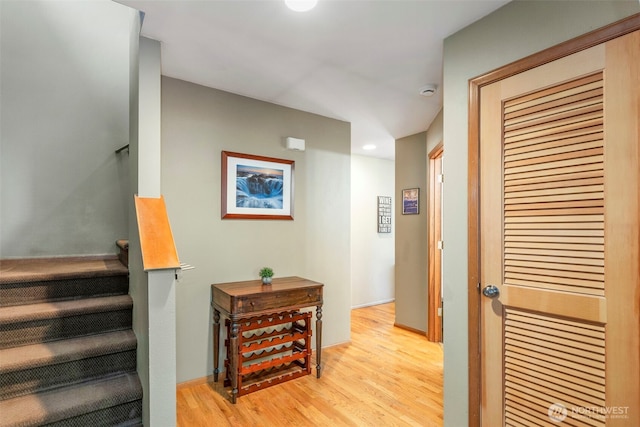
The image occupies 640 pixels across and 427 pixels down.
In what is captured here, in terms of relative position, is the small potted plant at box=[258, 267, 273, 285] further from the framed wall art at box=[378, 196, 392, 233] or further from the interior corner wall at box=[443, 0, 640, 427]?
the framed wall art at box=[378, 196, 392, 233]

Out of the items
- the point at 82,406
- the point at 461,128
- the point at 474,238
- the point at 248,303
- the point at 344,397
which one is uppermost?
the point at 461,128

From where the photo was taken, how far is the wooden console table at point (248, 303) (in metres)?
2.38

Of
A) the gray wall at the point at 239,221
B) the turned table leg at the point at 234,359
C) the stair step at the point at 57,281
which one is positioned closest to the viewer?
the stair step at the point at 57,281

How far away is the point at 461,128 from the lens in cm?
187

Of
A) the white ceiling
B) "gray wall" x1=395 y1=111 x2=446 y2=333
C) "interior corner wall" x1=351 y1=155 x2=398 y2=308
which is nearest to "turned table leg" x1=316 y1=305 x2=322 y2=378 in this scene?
"gray wall" x1=395 y1=111 x2=446 y2=333

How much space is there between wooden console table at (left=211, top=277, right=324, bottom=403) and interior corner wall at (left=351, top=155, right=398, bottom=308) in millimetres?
2466

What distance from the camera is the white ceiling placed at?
1.71 metres

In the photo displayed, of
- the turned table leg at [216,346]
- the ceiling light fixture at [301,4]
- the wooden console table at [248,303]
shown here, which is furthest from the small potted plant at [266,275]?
the ceiling light fixture at [301,4]

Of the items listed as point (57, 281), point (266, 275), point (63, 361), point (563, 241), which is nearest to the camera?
point (563, 241)

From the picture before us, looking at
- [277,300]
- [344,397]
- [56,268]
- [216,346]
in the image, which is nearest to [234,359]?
[216,346]

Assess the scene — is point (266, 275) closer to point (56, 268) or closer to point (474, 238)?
point (56, 268)

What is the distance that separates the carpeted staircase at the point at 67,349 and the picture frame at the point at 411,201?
317 centimetres

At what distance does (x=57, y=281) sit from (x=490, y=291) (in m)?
2.55

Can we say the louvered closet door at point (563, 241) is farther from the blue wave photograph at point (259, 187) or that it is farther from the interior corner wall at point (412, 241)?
the interior corner wall at point (412, 241)
